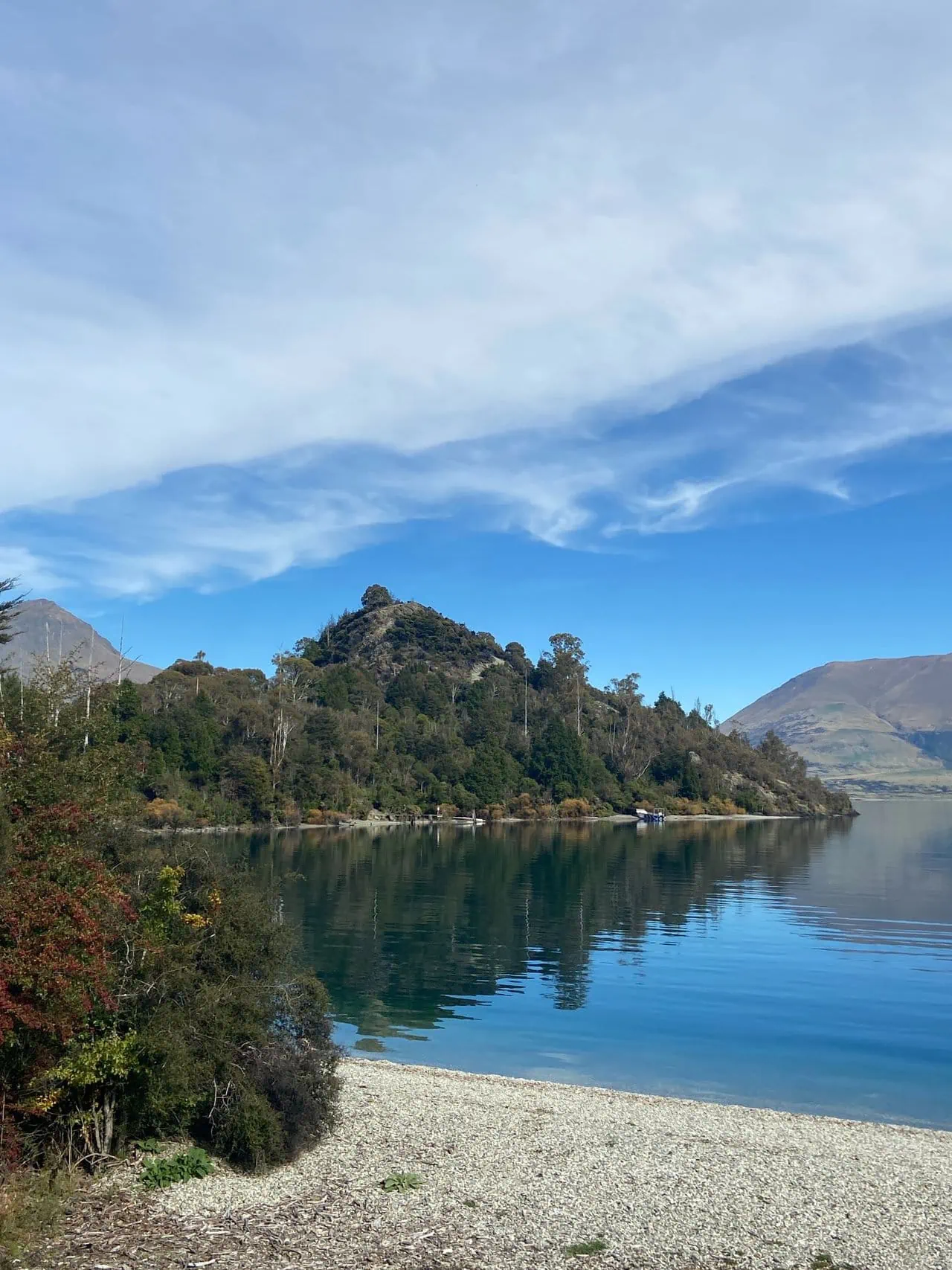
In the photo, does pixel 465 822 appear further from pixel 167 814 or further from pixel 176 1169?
pixel 176 1169

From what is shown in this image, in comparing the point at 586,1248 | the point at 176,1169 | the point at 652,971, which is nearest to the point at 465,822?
the point at 652,971

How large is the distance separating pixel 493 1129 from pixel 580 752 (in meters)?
177

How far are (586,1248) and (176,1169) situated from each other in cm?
673

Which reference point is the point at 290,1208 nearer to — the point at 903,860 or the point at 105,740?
the point at 105,740

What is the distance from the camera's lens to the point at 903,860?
103m

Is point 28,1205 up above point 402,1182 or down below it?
above

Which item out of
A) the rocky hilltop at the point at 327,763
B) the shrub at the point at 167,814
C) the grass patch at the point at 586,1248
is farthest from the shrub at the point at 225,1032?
Result: the rocky hilltop at the point at 327,763

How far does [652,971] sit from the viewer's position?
4347 cm

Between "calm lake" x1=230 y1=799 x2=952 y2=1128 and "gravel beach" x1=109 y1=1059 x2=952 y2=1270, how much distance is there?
7112 millimetres

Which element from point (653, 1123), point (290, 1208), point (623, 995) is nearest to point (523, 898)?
point (623, 995)

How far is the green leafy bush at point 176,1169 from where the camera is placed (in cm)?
1491

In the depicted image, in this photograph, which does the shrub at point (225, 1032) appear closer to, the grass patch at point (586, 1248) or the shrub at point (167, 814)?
the grass patch at point (586, 1248)

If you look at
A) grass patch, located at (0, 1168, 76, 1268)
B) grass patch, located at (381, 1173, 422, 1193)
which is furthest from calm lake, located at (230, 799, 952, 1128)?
grass patch, located at (0, 1168, 76, 1268)

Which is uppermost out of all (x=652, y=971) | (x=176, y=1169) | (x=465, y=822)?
(x=176, y=1169)
